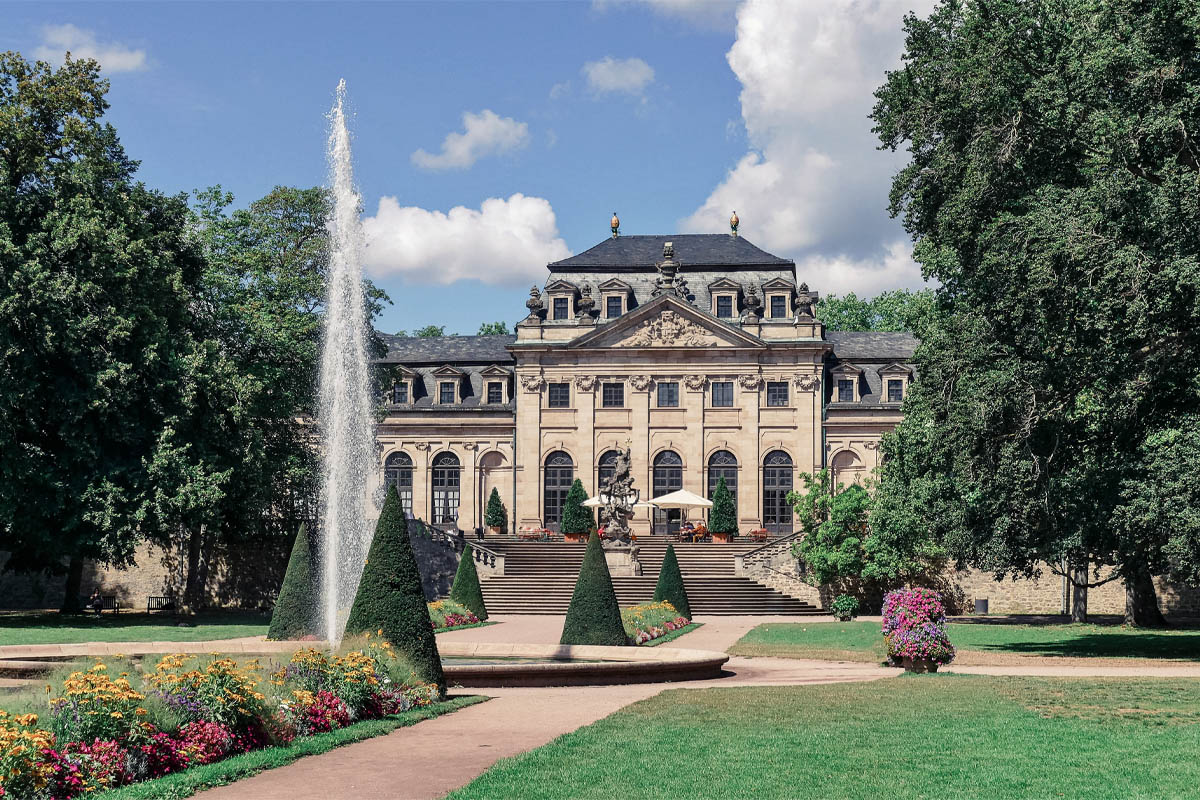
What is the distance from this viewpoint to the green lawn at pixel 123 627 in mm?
29344

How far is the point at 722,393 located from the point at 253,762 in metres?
48.8

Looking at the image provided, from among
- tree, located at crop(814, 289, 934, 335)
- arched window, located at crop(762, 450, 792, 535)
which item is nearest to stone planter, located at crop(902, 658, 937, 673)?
arched window, located at crop(762, 450, 792, 535)

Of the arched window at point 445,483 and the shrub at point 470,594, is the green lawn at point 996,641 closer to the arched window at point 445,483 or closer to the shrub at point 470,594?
the shrub at point 470,594

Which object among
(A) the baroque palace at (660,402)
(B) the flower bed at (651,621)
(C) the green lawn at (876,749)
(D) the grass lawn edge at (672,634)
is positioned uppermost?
(A) the baroque palace at (660,402)

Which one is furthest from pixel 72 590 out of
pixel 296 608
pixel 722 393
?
pixel 722 393

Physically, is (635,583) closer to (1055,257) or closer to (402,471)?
(402,471)

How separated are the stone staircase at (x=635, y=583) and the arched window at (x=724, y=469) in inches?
379

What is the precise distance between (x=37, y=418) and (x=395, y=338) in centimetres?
3109

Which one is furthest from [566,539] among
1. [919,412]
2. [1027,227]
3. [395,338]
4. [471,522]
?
[1027,227]

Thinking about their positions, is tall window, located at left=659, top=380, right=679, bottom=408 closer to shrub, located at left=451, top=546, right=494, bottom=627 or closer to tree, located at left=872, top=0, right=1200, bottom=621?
shrub, located at left=451, top=546, right=494, bottom=627

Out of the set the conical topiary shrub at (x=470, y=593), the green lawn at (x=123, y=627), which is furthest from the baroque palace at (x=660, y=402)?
the conical topiary shrub at (x=470, y=593)

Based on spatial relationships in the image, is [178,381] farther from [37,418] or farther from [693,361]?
[693,361]

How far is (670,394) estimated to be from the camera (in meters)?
59.6

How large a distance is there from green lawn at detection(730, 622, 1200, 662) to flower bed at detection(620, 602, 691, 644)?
80.4 inches
